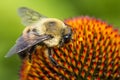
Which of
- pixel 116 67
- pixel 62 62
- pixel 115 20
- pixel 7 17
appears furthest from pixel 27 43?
pixel 115 20

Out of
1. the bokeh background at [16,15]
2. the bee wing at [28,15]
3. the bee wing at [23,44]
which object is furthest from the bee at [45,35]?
the bokeh background at [16,15]

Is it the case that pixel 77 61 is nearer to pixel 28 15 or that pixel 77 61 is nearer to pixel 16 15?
pixel 28 15

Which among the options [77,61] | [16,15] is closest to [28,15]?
[77,61]

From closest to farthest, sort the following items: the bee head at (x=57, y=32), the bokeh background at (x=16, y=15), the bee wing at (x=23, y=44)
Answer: the bee wing at (x=23, y=44) → the bee head at (x=57, y=32) → the bokeh background at (x=16, y=15)

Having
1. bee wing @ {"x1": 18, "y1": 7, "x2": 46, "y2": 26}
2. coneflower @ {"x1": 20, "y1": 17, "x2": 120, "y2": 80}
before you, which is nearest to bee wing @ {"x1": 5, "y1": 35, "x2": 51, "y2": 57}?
coneflower @ {"x1": 20, "y1": 17, "x2": 120, "y2": 80}

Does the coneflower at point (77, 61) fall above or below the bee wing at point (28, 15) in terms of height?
below

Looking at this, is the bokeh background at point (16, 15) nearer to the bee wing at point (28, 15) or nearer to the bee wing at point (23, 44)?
the bee wing at point (28, 15)

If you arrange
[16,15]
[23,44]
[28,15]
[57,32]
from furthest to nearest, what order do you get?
1. [16,15]
2. [28,15]
3. [57,32]
4. [23,44]
